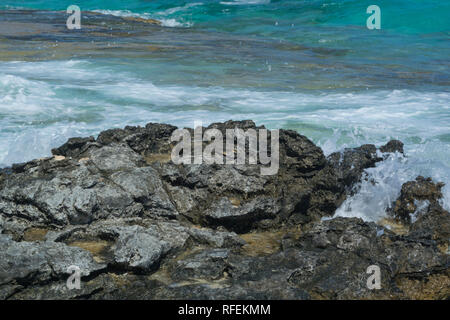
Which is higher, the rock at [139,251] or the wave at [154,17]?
the wave at [154,17]

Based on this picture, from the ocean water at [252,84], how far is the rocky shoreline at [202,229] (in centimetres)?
65

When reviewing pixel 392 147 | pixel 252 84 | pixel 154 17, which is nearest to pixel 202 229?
pixel 392 147

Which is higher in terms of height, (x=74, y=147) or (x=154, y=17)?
(x=154, y=17)

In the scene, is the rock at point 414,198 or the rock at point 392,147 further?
the rock at point 392,147

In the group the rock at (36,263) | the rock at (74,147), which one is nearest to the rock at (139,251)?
the rock at (36,263)

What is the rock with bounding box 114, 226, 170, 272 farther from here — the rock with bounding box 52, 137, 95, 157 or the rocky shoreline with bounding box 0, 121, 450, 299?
the rock with bounding box 52, 137, 95, 157

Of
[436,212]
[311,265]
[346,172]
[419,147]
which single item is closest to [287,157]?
[346,172]

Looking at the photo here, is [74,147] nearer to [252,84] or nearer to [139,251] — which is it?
[139,251]

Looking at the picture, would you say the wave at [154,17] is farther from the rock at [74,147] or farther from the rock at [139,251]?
the rock at [139,251]

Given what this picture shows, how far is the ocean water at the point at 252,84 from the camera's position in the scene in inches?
328

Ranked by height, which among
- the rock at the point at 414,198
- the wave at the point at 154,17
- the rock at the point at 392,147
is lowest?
the rock at the point at 414,198

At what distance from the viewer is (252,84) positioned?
1218 cm

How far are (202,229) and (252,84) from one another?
7579 millimetres

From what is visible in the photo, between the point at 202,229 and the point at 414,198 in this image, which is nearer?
the point at 202,229
